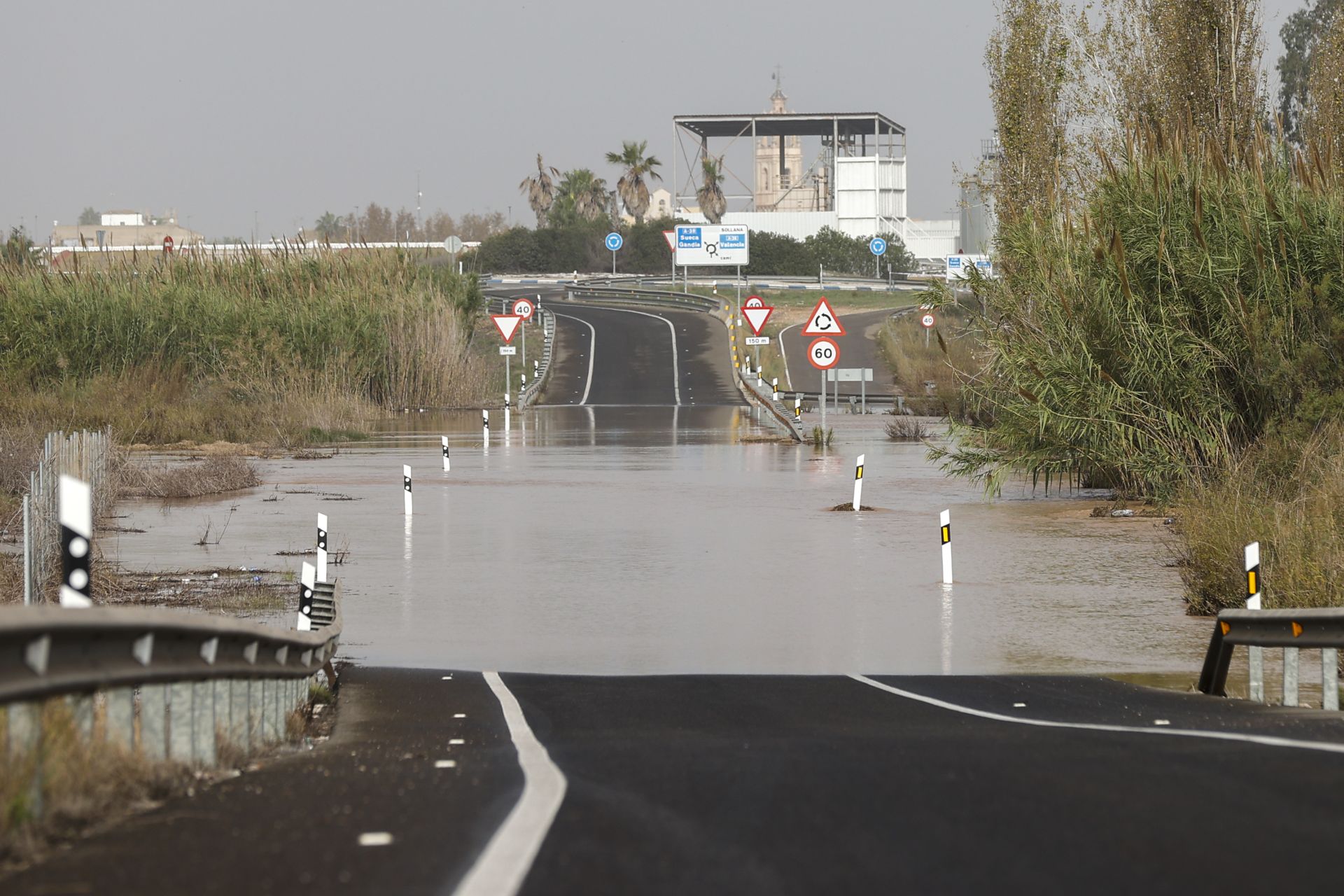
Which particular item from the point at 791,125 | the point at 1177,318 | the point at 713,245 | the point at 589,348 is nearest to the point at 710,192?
the point at 791,125

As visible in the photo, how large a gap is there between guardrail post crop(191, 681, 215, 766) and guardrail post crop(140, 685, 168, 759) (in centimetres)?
19

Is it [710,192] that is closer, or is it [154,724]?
[154,724]

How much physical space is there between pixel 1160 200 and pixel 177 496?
1632 centimetres

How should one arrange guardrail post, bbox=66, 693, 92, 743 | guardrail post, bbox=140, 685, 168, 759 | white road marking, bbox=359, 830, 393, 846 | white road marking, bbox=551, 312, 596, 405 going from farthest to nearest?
white road marking, bbox=551, 312, 596, 405 < guardrail post, bbox=140, 685, 168, 759 < guardrail post, bbox=66, 693, 92, 743 < white road marking, bbox=359, 830, 393, 846

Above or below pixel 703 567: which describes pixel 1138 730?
above

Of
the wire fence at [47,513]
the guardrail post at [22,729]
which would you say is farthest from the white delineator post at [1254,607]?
the wire fence at [47,513]

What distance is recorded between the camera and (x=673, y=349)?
225 feet

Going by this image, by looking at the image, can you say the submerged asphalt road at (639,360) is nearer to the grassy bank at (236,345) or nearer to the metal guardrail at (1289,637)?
the grassy bank at (236,345)

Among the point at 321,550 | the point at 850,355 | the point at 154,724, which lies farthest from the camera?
the point at 850,355

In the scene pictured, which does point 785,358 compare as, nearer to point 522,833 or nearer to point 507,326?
point 507,326

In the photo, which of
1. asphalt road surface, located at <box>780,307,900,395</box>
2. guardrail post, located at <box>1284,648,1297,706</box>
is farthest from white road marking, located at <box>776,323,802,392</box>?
guardrail post, located at <box>1284,648,1297,706</box>

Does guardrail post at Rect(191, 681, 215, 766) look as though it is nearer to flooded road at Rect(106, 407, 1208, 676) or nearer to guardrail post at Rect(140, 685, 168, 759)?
guardrail post at Rect(140, 685, 168, 759)

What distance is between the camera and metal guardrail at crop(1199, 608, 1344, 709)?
10.2 m

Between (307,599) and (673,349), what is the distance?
187 ft
